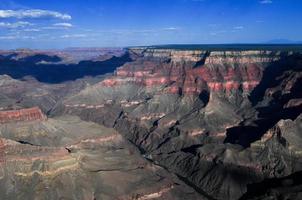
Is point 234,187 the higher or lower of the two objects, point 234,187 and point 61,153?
the lower

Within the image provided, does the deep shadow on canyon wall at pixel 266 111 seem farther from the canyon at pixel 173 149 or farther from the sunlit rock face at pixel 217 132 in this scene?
the canyon at pixel 173 149

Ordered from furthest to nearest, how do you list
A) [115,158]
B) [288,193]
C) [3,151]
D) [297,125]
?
[297,125], [115,158], [3,151], [288,193]

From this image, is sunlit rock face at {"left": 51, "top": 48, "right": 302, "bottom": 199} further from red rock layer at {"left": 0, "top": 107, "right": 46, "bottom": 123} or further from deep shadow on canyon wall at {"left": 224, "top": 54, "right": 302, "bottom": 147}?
red rock layer at {"left": 0, "top": 107, "right": 46, "bottom": 123}

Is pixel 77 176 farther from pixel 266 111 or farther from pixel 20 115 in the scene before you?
pixel 266 111

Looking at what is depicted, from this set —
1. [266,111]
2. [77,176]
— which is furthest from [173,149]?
[77,176]

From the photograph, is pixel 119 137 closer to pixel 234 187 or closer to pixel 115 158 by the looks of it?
pixel 115 158

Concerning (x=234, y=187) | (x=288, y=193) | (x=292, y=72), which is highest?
(x=292, y=72)

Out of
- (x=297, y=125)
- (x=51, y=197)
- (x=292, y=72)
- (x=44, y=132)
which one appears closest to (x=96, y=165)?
(x=51, y=197)

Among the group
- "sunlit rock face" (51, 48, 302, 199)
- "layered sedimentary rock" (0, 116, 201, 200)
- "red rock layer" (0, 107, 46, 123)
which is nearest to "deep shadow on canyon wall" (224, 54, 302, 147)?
"sunlit rock face" (51, 48, 302, 199)
